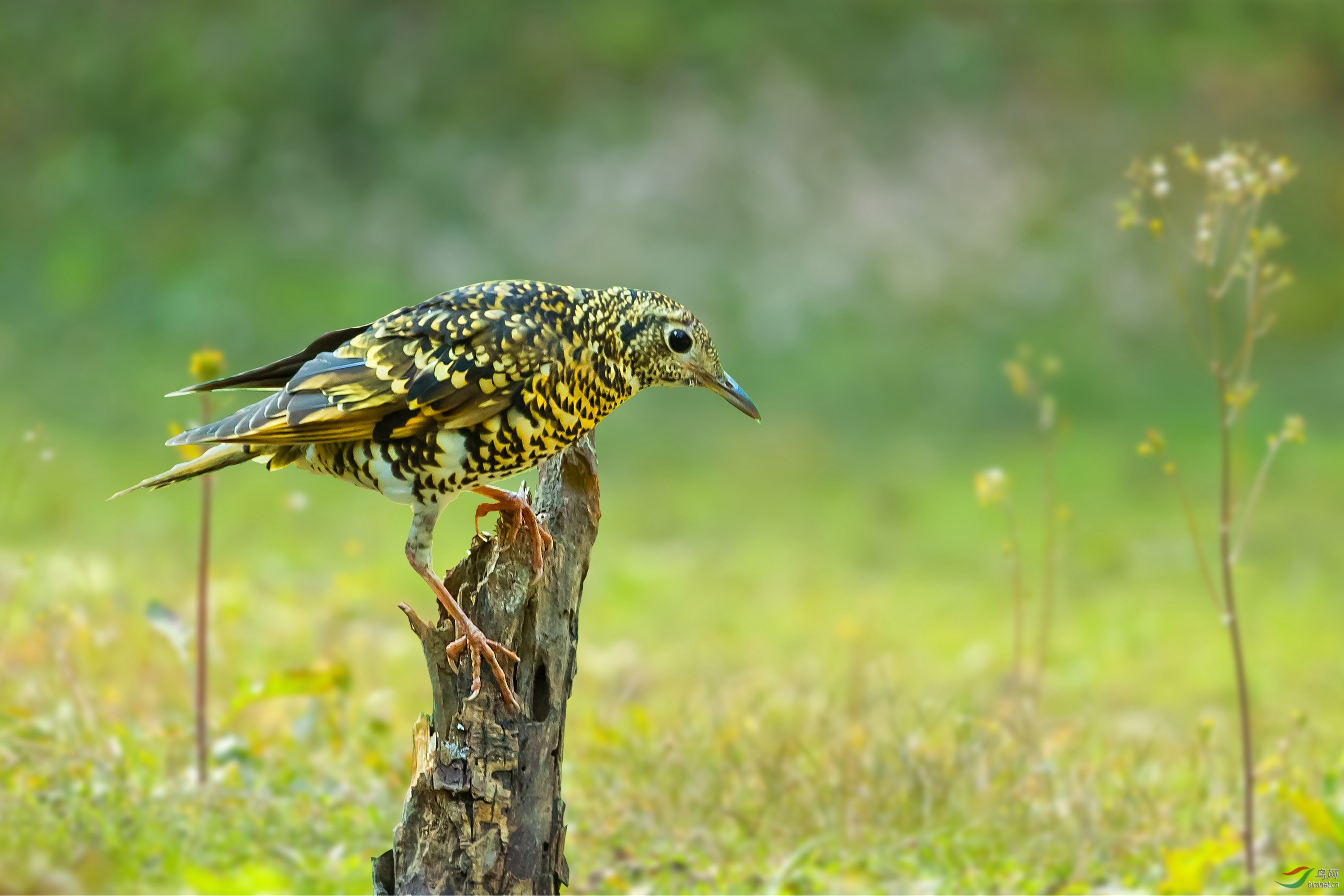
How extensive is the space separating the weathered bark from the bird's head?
1.77ft

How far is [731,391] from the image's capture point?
364cm

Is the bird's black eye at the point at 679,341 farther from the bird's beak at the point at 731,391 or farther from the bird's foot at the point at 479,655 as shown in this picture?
the bird's foot at the point at 479,655

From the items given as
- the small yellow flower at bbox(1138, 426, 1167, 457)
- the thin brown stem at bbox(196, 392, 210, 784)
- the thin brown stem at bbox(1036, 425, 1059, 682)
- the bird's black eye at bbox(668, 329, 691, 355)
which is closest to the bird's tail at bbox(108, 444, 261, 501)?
the thin brown stem at bbox(196, 392, 210, 784)

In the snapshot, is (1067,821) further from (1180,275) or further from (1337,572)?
(1180,275)

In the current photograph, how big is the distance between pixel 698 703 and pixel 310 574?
272 cm

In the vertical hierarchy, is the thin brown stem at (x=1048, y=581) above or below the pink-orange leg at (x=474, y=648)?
above

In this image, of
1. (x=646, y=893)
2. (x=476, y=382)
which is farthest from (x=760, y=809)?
(x=476, y=382)

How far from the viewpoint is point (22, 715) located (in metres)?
4.65

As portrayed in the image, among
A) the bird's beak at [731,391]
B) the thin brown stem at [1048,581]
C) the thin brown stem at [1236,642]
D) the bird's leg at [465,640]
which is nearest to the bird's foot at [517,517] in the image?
the bird's leg at [465,640]

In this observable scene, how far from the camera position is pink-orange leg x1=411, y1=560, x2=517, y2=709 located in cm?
335

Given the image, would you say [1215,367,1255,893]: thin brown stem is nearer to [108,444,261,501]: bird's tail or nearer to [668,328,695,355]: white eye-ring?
[668,328,695,355]: white eye-ring

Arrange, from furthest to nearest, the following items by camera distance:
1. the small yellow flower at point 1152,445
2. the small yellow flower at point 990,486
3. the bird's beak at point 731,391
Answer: the small yellow flower at point 990,486, the small yellow flower at point 1152,445, the bird's beak at point 731,391

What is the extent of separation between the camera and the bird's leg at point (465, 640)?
3.35 meters

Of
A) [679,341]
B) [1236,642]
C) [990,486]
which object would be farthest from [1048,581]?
[679,341]
